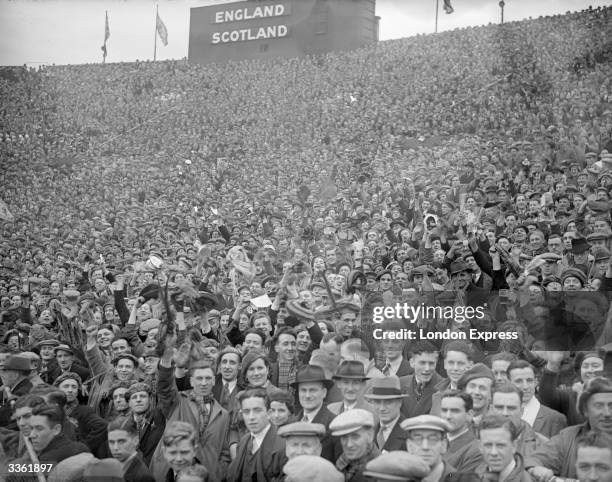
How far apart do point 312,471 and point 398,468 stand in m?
0.31

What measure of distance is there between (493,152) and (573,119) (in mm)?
850

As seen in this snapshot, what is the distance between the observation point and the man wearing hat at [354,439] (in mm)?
3236

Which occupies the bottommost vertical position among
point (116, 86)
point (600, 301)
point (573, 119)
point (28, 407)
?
point (28, 407)

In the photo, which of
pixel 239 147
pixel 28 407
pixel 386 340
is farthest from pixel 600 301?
pixel 239 147

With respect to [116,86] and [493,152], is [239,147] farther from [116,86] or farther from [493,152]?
[493,152]

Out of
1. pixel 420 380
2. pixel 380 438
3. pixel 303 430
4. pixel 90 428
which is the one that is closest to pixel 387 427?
pixel 380 438

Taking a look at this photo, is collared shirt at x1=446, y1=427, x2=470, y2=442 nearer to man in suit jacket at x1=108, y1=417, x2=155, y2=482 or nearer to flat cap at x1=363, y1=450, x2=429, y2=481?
flat cap at x1=363, y1=450, x2=429, y2=481

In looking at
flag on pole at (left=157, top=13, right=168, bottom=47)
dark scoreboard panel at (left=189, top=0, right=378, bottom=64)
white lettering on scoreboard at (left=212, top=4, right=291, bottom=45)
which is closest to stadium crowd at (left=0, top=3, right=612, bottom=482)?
dark scoreboard panel at (left=189, top=0, right=378, bottom=64)

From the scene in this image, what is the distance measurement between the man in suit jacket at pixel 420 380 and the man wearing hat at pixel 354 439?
50 cm

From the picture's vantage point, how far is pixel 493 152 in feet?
27.7

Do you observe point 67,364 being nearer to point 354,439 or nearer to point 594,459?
Answer: point 354,439

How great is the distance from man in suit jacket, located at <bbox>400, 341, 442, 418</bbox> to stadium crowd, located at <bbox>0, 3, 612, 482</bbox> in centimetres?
2

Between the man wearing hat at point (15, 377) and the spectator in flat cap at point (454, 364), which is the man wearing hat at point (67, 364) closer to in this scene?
the man wearing hat at point (15, 377)

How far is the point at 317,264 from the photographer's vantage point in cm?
643
